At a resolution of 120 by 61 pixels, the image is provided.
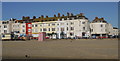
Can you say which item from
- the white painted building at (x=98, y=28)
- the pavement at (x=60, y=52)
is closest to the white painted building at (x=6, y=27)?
the white painted building at (x=98, y=28)

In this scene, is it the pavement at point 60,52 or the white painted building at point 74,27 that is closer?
the pavement at point 60,52

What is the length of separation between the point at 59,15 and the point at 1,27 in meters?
26.9

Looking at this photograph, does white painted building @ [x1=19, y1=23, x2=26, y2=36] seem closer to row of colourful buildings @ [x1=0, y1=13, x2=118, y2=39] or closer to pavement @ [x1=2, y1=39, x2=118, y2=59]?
row of colourful buildings @ [x1=0, y1=13, x2=118, y2=39]

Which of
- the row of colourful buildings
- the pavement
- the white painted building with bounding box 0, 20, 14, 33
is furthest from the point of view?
the white painted building with bounding box 0, 20, 14, 33

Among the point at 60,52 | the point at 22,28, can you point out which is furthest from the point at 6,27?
the point at 60,52

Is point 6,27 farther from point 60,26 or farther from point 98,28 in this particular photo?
point 98,28

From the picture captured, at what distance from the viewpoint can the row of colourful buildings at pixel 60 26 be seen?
74.4 metres

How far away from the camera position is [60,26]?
76.6m

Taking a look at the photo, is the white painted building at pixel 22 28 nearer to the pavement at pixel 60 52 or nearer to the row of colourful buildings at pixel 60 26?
the row of colourful buildings at pixel 60 26

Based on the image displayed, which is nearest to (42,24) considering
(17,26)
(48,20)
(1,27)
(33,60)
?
(48,20)

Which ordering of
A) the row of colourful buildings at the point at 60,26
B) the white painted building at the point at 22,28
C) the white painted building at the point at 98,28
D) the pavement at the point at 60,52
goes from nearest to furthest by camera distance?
1. the pavement at the point at 60,52
2. the row of colourful buildings at the point at 60,26
3. the white painted building at the point at 98,28
4. the white painted building at the point at 22,28

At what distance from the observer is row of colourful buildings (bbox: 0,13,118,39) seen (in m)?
74.4

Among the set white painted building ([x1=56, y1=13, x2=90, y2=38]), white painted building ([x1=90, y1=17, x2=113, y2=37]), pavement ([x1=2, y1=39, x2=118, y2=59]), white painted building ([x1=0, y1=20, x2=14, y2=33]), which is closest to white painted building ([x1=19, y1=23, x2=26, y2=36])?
white painted building ([x1=0, y1=20, x2=14, y2=33])

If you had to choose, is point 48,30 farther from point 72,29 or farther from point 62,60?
point 62,60
